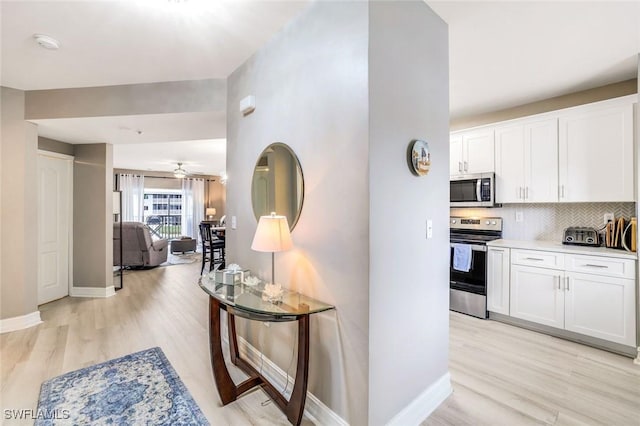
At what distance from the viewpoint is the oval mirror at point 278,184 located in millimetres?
1934

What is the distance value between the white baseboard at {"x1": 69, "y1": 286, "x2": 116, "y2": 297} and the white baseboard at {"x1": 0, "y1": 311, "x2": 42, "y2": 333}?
0.96m

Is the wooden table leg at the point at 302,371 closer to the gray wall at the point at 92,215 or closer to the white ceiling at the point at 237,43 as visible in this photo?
the white ceiling at the point at 237,43

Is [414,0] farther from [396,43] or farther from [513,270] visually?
[513,270]

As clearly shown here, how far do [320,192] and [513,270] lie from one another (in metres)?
2.65

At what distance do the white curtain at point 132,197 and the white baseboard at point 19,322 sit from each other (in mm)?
5870

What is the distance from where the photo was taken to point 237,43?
226cm

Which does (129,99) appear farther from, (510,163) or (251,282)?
(510,163)

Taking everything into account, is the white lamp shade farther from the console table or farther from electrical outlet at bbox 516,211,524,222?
electrical outlet at bbox 516,211,524,222

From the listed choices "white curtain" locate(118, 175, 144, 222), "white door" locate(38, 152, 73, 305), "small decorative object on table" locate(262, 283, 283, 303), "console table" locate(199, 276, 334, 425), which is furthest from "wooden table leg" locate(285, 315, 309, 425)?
"white curtain" locate(118, 175, 144, 222)

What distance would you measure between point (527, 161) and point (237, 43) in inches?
129

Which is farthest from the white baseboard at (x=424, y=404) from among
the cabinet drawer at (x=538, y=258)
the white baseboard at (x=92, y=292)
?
the white baseboard at (x=92, y=292)

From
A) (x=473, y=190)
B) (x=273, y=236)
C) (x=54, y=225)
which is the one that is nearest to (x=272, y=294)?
(x=273, y=236)

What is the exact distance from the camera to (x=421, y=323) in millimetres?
1825

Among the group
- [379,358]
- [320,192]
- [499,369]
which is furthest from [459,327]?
[320,192]
